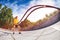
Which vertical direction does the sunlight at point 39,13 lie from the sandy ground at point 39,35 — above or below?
above

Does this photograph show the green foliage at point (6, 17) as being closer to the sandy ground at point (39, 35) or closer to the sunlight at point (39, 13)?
the sandy ground at point (39, 35)

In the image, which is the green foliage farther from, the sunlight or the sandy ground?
the sunlight

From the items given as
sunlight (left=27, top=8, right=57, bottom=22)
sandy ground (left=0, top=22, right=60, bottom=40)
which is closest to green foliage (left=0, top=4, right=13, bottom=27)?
sandy ground (left=0, top=22, right=60, bottom=40)

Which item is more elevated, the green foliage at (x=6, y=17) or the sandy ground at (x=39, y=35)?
the green foliage at (x=6, y=17)

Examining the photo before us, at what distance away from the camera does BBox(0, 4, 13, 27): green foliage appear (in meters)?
1.88

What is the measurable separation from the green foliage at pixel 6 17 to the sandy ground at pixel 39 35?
12 cm

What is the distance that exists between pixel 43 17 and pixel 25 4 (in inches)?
9.4

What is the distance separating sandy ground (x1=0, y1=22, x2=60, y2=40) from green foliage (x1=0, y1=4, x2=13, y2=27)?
120 millimetres

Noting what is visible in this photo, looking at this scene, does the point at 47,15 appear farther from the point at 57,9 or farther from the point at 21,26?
the point at 21,26

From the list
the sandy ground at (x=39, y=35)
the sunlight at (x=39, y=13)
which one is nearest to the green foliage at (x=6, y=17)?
the sandy ground at (x=39, y=35)

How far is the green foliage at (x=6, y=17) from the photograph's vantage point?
1.88 m

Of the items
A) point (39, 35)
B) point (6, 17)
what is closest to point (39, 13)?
point (39, 35)

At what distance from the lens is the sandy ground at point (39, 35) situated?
1.79m

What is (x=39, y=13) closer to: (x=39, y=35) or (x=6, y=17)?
(x=39, y=35)
